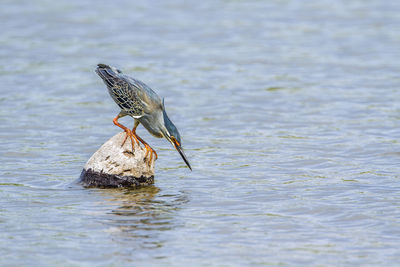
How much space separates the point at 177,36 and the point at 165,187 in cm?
993

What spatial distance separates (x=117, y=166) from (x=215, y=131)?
349cm

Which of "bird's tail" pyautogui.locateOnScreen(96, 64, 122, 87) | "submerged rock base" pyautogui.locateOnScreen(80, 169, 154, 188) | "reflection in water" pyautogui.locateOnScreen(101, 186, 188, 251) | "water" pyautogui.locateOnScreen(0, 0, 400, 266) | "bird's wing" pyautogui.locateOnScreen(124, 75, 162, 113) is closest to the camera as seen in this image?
"water" pyautogui.locateOnScreen(0, 0, 400, 266)

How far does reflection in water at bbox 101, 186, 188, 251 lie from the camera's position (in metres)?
7.83

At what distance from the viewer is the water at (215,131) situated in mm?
7716

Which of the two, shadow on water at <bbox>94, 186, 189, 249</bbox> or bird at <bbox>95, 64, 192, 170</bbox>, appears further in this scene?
bird at <bbox>95, 64, 192, 170</bbox>

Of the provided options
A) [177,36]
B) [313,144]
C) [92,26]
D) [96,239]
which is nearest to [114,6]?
[92,26]

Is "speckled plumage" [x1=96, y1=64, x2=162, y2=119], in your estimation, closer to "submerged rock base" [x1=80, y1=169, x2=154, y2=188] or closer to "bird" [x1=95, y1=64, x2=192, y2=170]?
"bird" [x1=95, y1=64, x2=192, y2=170]

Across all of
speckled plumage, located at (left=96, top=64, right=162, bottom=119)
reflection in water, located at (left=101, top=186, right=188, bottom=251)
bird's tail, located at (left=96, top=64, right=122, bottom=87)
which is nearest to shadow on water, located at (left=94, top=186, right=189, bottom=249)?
reflection in water, located at (left=101, top=186, right=188, bottom=251)

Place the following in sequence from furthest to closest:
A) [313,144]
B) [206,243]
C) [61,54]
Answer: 1. [61,54]
2. [313,144]
3. [206,243]

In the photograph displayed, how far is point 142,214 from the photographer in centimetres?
855

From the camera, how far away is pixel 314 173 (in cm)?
1022

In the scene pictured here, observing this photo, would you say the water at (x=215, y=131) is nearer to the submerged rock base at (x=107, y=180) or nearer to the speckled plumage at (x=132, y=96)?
the submerged rock base at (x=107, y=180)

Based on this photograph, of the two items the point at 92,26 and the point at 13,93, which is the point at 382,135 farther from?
the point at 92,26

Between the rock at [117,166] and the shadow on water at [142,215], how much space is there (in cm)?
14
